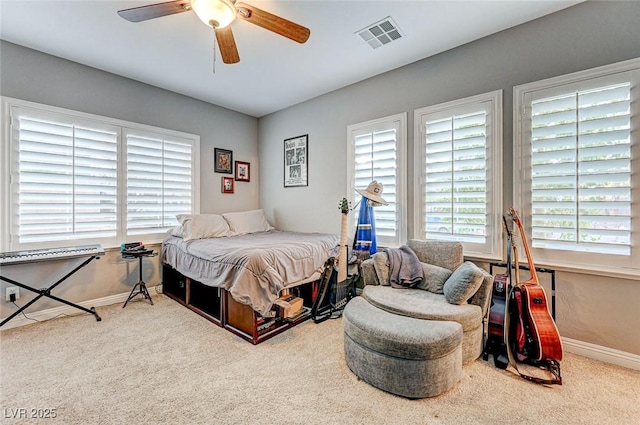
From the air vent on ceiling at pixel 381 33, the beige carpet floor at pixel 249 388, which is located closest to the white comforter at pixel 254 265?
the beige carpet floor at pixel 249 388

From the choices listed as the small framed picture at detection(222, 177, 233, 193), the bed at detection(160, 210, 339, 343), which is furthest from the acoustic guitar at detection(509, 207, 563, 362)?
the small framed picture at detection(222, 177, 233, 193)

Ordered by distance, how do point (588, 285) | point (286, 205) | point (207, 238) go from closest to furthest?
point (588, 285) → point (207, 238) → point (286, 205)

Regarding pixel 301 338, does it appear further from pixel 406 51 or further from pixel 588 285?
pixel 406 51

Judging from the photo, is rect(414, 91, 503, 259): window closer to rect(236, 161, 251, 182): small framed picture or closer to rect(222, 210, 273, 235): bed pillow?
rect(222, 210, 273, 235): bed pillow

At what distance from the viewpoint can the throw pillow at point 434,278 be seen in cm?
244

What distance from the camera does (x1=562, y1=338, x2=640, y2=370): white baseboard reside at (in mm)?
2062

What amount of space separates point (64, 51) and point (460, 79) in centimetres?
407

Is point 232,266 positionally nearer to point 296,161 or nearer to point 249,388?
point 249,388

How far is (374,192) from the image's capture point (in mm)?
3119

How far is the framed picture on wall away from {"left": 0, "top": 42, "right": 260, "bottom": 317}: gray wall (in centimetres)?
84

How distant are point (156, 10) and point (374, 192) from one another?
2.37 meters

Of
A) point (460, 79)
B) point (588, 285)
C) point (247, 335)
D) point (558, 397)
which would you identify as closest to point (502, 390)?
point (558, 397)

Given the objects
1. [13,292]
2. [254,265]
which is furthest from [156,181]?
[254,265]

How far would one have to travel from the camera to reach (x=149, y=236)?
3.72 metres
